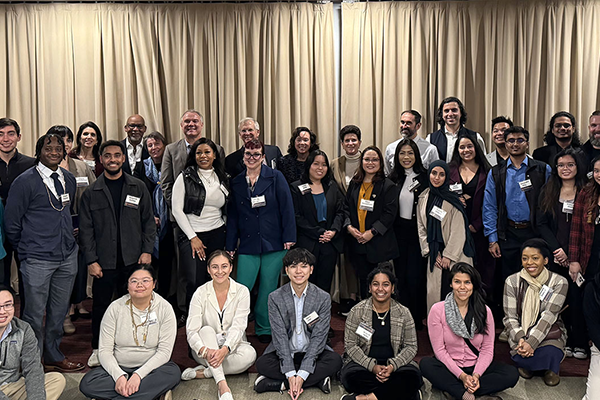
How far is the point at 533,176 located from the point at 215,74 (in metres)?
2.94

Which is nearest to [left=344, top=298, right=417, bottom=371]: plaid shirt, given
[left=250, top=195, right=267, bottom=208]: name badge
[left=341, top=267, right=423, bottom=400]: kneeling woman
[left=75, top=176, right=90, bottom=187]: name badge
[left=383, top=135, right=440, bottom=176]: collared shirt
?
[left=341, top=267, right=423, bottom=400]: kneeling woman

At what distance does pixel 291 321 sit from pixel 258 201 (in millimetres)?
914

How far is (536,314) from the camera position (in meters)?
3.65

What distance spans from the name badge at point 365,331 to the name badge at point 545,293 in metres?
1.10

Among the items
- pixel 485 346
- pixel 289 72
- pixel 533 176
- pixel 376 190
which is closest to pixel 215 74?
pixel 289 72

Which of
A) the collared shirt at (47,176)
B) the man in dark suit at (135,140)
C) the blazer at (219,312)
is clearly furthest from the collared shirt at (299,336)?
the man in dark suit at (135,140)

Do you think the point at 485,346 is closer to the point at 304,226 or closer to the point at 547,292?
the point at 547,292

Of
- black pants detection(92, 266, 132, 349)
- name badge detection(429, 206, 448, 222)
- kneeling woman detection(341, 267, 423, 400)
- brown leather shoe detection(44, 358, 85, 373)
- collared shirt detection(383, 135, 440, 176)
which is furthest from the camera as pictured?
collared shirt detection(383, 135, 440, 176)

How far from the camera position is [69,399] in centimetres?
344

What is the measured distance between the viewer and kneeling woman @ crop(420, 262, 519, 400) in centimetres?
338

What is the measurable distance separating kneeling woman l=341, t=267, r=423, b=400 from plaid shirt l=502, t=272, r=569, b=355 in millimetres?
666

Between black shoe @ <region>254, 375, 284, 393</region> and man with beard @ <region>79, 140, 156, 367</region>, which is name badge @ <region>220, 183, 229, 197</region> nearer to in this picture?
man with beard @ <region>79, 140, 156, 367</region>

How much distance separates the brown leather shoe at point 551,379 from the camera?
3.56 m

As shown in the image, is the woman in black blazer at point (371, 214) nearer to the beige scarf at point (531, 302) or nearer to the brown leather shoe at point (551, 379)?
the beige scarf at point (531, 302)
